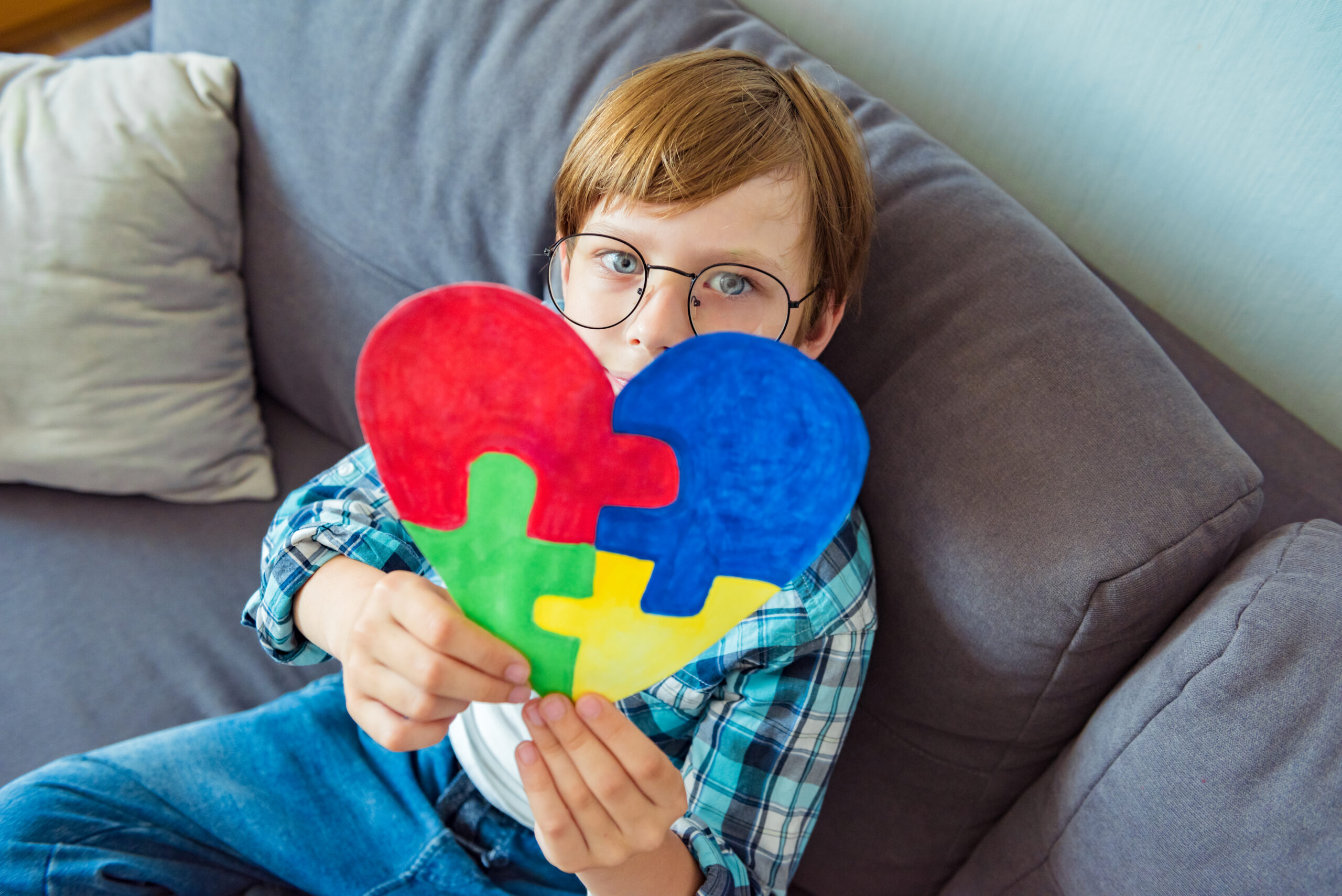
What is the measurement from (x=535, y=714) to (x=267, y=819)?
46 centimetres

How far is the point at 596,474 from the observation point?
0.57m

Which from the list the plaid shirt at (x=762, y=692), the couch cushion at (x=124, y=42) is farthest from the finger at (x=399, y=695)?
the couch cushion at (x=124, y=42)

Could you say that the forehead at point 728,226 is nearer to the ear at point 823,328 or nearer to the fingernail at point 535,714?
the ear at point 823,328

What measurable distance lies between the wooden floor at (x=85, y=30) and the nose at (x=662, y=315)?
5.29 ft

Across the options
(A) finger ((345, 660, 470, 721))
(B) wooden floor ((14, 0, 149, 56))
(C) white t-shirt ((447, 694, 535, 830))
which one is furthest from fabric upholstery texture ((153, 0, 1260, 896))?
(B) wooden floor ((14, 0, 149, 56))

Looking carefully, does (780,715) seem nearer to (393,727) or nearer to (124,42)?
(393,727)

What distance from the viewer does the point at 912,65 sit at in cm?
114

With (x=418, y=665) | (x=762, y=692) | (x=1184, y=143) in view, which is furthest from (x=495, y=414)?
(x=1184, y=143)

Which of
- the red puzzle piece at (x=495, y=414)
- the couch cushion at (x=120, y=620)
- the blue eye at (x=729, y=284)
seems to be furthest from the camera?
the couch cushion at (x=120, y=620)

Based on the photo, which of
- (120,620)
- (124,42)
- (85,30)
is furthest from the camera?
(85,30)

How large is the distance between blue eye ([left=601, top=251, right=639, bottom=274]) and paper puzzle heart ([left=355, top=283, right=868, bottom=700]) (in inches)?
9.7

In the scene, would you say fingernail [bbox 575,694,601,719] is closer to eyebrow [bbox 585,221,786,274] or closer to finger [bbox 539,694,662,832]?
finger [bbox 539,694,662,832]

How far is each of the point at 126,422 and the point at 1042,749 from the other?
4.00ft

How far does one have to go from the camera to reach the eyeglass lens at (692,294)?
738 millimetres
